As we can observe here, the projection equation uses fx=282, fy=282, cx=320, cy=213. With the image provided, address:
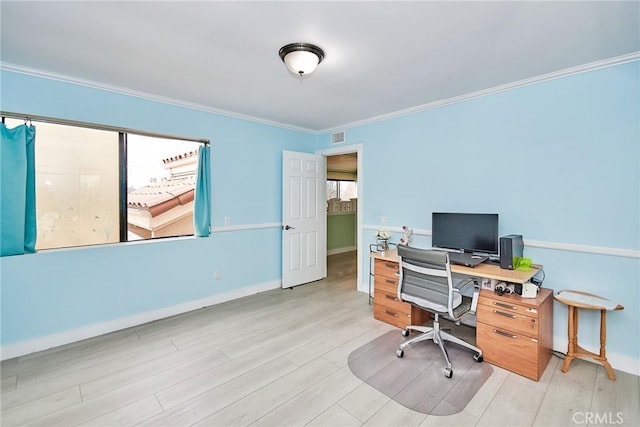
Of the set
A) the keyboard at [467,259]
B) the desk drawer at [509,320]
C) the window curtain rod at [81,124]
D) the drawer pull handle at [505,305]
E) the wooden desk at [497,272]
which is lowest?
the desk drawer at [509,320]

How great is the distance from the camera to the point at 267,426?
1.71m

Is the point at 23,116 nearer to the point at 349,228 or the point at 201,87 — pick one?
the point at 201,87

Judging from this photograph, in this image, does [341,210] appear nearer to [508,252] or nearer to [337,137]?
[337,137]

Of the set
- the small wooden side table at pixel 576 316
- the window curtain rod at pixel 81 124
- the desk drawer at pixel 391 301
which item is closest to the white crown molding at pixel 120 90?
the window curtain rod at pixel 81 124

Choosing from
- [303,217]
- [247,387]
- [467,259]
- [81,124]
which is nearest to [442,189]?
[467,259]

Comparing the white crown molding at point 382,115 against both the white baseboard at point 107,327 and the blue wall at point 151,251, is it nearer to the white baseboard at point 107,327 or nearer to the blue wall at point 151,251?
the blue wall at point 151,251

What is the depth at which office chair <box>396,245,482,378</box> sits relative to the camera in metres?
2.23

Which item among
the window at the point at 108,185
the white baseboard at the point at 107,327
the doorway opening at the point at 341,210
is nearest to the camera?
the white baseboard at the point at 107,327

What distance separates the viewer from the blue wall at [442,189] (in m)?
2.28

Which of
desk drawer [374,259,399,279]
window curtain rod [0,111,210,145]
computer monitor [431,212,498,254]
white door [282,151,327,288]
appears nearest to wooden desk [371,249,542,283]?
computer monitor [431,212,498,254]

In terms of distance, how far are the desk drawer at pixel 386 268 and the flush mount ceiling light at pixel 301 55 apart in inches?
83.4

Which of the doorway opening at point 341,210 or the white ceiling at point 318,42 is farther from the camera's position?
the doorway opening at point 341,210

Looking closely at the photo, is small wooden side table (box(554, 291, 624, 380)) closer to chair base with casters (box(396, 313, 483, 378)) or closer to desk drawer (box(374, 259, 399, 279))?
chair base with casters (box(396, 313, 483, 378))

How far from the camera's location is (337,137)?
4.48m
